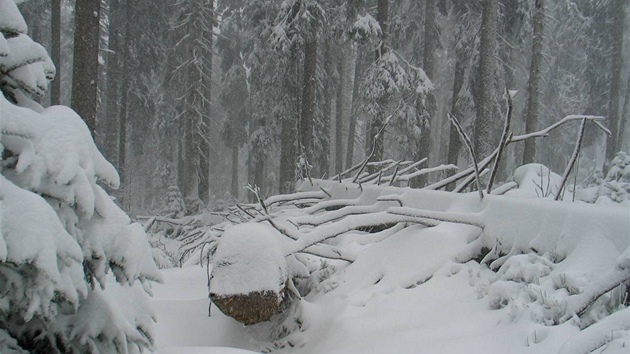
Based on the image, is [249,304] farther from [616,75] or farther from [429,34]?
[616,75]

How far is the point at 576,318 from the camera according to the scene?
108 inches

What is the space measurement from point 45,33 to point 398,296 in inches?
1180

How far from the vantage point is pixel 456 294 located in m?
3.92

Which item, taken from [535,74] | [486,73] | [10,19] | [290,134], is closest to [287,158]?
[290,134]

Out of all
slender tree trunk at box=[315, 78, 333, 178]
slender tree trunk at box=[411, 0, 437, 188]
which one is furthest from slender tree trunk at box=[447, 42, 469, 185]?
slender tree trunk at box=[315, 78, 333, 178]

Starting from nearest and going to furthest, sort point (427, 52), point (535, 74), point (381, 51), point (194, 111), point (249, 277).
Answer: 1. point (249, 277)
2. point (381, 51)
3. point (535, 74)
4. point (194, 111)
5. point (427, 52)

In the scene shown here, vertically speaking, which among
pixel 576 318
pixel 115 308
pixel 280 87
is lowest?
pixel 576 318

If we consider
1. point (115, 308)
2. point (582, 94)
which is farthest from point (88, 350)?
point (582, 94)

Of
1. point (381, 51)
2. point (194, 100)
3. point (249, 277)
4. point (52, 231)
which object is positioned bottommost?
point (249, 277)

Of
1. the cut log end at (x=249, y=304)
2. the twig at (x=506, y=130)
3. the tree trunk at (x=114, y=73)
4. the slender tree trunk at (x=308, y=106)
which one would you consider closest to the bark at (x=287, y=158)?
the slender tree trunk at (x=308, y=106)

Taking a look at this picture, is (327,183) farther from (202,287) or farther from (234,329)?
(234,329)

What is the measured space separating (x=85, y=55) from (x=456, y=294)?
8.04 m

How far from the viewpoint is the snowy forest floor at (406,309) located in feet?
9.99

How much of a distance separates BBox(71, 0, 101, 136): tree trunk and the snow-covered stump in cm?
568
